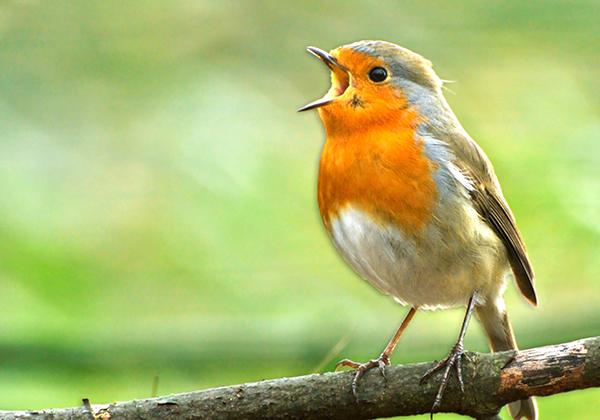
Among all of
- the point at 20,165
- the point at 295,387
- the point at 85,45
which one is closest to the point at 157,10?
the point at 85,45

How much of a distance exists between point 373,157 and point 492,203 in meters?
0.68

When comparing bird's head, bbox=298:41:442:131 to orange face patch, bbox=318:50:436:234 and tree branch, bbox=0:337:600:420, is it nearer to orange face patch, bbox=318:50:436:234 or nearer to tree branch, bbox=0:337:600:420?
orange face patch, bbox=318:50:436:234

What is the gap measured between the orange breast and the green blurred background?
294 mm

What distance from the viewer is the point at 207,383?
459 cm

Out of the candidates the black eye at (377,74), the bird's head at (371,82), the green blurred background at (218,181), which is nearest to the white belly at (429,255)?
the green blurred background at (218,181)

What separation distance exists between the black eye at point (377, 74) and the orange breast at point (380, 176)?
245mm

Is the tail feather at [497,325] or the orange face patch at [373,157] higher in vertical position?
the orange face patch at [373,157]


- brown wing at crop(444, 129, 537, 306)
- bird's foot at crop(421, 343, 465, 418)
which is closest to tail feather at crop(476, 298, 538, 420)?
brown wing at crop(444, 129, 537, 306)

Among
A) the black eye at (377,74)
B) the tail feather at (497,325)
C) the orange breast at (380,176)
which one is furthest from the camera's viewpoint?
the tail feather at (497,325)

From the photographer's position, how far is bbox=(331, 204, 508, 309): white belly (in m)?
4.24

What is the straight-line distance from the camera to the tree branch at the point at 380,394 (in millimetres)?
3424

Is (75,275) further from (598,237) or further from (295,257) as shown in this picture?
(598,237)

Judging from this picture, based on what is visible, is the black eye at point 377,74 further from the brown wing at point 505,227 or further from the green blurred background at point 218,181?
the brown wing at point 505,227

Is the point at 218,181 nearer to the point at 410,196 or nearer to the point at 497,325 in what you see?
the point at 410,196
